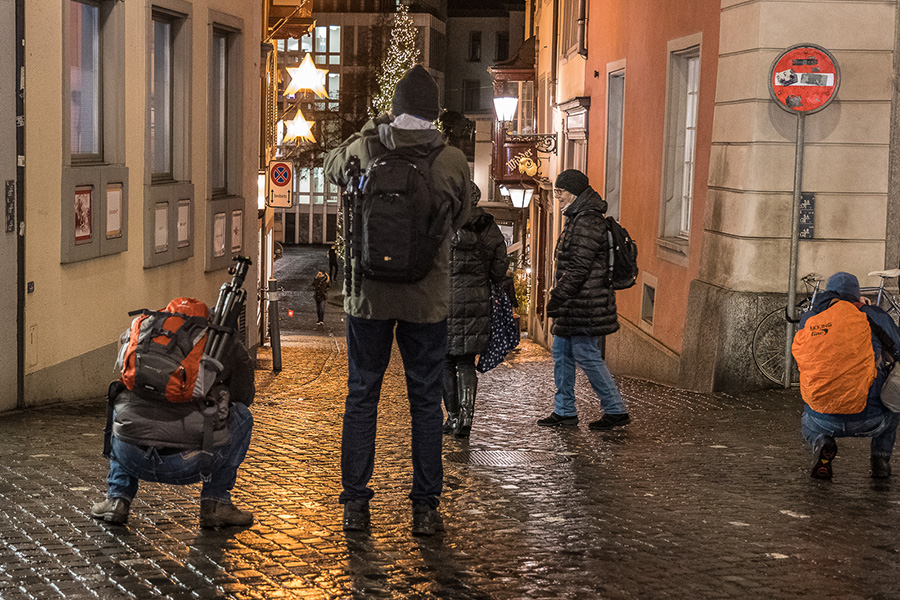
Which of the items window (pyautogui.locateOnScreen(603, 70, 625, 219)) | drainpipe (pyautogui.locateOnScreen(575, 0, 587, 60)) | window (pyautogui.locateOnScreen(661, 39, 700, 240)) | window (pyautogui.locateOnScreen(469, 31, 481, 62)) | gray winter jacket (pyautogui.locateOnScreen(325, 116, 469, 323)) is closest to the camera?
gray winter jacket (pyautogui.locateOnScreen(325, 116, 469, 323))

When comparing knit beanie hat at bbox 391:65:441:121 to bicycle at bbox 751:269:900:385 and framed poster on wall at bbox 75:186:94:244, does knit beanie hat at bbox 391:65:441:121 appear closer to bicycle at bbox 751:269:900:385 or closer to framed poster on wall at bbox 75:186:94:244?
framed poster on wall at bbox 75:186:94:244

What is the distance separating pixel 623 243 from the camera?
27.9ft

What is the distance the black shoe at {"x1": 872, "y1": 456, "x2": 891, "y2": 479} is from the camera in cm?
673

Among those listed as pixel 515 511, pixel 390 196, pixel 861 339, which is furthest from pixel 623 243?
pixel 390 196

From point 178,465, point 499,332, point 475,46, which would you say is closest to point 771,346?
point 499,332

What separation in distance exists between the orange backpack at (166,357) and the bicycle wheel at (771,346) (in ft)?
20.9

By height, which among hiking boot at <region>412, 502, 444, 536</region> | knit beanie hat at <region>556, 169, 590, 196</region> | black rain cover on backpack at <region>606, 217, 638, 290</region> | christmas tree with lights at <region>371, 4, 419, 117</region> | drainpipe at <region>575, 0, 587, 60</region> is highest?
christmas tree with lights at <region>371, 4, 419, 117</region>

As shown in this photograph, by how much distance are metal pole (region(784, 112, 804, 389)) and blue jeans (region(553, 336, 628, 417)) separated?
7.01ft

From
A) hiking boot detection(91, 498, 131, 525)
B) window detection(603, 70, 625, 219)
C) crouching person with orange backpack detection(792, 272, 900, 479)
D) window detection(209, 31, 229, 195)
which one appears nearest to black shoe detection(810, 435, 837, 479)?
crouching person with orange backpack detection(792, 272, 900, 479)

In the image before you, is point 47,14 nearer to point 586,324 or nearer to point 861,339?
point 586,324

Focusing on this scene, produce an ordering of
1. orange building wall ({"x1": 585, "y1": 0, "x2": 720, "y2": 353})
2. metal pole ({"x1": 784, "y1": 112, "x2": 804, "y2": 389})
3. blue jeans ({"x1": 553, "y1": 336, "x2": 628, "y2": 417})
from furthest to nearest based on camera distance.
A: 1. orange building wall ({"x1": 585, "y1": 0, "x2": 720, "y2": 353})
2. metal pole ({"x1": 784, "y1": 112, "x2": 804, "y2": 389})
3. blue jeans ({"x1": 553, "y1": 336, "x2": 628, "y2": 417})

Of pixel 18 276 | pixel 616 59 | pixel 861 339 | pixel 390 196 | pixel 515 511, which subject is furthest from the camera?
pixel 616 59

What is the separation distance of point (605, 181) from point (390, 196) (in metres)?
13.1

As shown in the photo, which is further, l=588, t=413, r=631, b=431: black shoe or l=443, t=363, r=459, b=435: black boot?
l=588, t=413, r=631, b=431: black shoe
